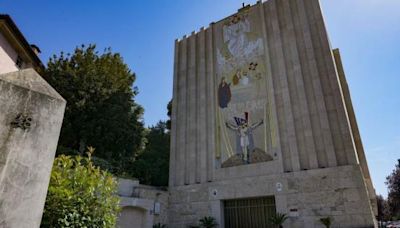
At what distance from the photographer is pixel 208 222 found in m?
13.9

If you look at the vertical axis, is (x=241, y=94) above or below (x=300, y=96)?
above

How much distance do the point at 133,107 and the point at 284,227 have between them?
1361 cm

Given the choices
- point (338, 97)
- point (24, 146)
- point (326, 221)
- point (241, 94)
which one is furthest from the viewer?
point (241, 94)

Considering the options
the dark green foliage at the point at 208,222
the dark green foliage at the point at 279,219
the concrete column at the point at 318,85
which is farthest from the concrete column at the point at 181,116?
the concrete column at the point at 318,85

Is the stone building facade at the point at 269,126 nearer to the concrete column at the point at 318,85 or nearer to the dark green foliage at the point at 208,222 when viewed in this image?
the concrete column at the point at 318,85

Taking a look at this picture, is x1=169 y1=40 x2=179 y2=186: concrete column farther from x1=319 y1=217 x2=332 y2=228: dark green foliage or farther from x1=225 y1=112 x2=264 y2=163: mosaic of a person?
x1=319 y1=217 x2=332 y2=228: dark green foliage

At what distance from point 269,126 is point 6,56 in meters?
14.5

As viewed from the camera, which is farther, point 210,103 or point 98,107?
point 98,107

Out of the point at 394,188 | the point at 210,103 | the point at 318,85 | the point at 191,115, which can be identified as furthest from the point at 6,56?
the point at 394,188

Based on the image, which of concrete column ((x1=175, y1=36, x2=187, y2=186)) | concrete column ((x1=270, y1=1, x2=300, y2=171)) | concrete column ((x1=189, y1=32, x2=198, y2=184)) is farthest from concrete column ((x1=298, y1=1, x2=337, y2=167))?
concrete column ((x1=175, y1=36, x2=187, y2=186))

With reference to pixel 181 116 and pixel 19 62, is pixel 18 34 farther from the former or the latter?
pixel 181 116

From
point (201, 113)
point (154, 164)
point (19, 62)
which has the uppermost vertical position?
point (19, 62)

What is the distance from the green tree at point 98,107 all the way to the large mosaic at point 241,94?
7050mm

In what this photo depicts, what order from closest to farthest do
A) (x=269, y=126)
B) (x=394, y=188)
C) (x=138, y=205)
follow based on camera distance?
(x=138, y=205) → (x=269, y=126) → (x=394, y=188)
